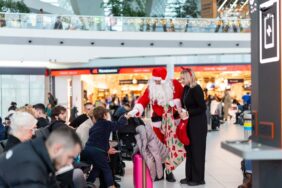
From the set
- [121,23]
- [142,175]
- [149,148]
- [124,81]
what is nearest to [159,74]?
[149,148]

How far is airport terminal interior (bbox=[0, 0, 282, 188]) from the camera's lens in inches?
144

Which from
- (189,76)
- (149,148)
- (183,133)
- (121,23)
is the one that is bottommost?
(149,148)

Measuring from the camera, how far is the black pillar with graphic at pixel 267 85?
11.8 ft

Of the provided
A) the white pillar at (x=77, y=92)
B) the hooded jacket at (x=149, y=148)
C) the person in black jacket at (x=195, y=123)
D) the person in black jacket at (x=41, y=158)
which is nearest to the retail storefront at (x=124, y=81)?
the white pillar at (x=77, y=92)

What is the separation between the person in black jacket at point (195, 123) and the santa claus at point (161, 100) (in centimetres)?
37

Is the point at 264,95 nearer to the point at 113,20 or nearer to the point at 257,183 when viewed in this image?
the point at 257,183

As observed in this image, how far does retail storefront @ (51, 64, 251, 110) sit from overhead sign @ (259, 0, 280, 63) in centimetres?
2174

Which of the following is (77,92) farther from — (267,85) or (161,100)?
(267,85)

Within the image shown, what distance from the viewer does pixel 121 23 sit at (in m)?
27.6

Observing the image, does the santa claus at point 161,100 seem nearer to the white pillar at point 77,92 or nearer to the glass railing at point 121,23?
the glass railing at point 121,23

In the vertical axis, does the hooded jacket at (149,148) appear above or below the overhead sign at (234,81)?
below

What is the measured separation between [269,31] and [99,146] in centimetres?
310

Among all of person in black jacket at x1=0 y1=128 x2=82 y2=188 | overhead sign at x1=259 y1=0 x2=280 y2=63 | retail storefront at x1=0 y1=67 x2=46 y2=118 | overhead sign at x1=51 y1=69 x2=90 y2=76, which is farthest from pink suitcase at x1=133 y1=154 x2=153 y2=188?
overhead sign at x1=51 y1=69 x2=90 y2=76

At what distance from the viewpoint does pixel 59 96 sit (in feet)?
89.9
